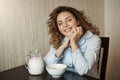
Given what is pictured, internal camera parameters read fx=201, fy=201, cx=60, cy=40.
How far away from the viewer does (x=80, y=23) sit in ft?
5.30

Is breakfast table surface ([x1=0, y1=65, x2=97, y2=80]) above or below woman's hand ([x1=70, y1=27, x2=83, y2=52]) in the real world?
below

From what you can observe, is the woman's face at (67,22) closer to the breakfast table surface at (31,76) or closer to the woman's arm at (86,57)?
the woman's arm at (86,57)

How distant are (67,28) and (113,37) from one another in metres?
1.22

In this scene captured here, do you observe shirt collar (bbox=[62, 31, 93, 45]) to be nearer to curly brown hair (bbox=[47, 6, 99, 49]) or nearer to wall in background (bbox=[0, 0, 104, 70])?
curly brown hair (bbox=[47, 6, 99, 49])

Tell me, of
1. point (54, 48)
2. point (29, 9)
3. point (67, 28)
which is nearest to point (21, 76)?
point (54, 48)

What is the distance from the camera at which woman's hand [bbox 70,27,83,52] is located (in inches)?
54.9

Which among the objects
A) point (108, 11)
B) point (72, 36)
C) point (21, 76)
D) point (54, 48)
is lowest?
point (21, 76)

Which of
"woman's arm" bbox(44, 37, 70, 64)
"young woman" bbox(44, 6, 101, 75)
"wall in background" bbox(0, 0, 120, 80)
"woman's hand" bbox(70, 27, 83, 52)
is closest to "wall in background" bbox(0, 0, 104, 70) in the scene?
"wall in background" bbox(0, 0, 120, 80)

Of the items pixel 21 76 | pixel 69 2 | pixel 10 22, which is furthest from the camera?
pixel 69 2

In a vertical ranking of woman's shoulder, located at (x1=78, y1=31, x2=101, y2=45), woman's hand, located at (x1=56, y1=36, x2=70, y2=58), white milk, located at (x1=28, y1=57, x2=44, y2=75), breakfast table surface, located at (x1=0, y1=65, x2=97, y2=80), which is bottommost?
breakfast table surface, located at (x1=0, y1=65, x2=97, y2=80)

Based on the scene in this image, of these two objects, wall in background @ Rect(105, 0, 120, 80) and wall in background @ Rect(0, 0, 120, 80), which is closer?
wall in background @ Rect(0, 0, 120, 80)

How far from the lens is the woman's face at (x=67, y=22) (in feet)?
5.11

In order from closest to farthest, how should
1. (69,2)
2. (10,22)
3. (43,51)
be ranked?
(10,22)
(43,51)
(69,2)

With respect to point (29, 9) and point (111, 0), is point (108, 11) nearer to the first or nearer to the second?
point (111, 0)
